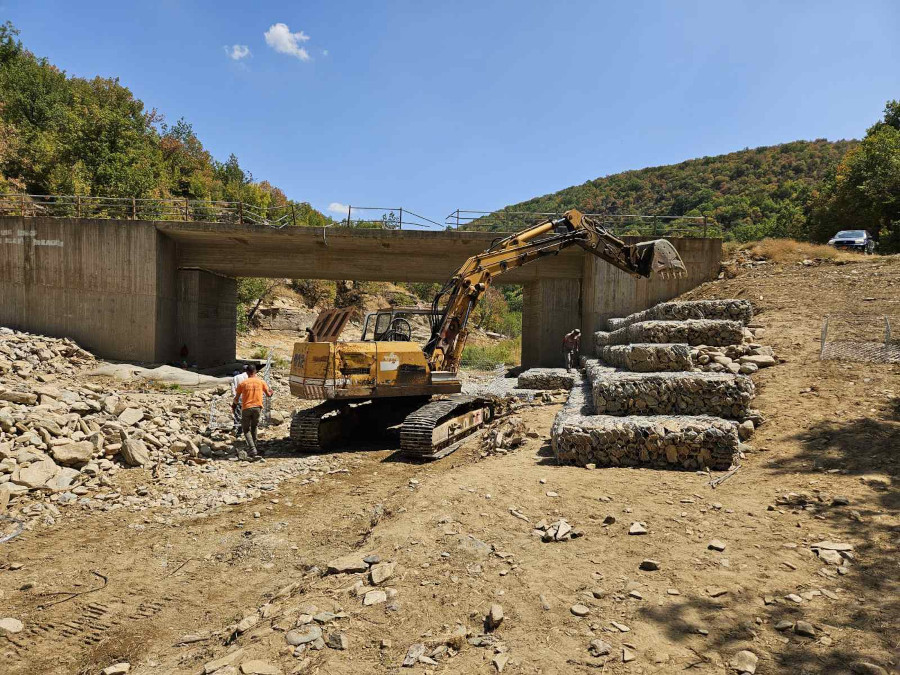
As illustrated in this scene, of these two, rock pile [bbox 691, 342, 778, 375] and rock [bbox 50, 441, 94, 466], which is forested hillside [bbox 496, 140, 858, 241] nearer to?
rock pile [bbox 691, 342, 778, 375]

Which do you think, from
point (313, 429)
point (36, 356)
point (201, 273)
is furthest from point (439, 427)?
point (201, 273)

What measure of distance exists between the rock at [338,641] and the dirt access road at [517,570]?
40 mm

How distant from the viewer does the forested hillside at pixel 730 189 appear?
58250mm

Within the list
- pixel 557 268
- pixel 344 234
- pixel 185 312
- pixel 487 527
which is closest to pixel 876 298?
pixel 557 268

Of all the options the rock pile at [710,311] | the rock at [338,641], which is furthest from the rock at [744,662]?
the rock pile at [710,311]

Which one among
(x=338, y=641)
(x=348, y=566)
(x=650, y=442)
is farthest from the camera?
(x=650, y=442)

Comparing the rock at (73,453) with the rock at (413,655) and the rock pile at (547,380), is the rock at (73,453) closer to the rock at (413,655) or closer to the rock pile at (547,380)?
the rock at (413,655)

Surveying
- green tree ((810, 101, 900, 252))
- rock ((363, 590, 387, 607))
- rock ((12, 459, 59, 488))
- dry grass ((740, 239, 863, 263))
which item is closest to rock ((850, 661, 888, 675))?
rock ((363, 590, 387, 607))

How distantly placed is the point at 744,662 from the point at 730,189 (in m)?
83.0

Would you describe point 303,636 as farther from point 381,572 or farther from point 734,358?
point 734,358

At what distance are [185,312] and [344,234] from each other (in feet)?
24.2

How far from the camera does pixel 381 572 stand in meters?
4.14

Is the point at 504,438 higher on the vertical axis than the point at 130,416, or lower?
lower

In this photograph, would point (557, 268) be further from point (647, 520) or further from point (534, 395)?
point (647, 520)
